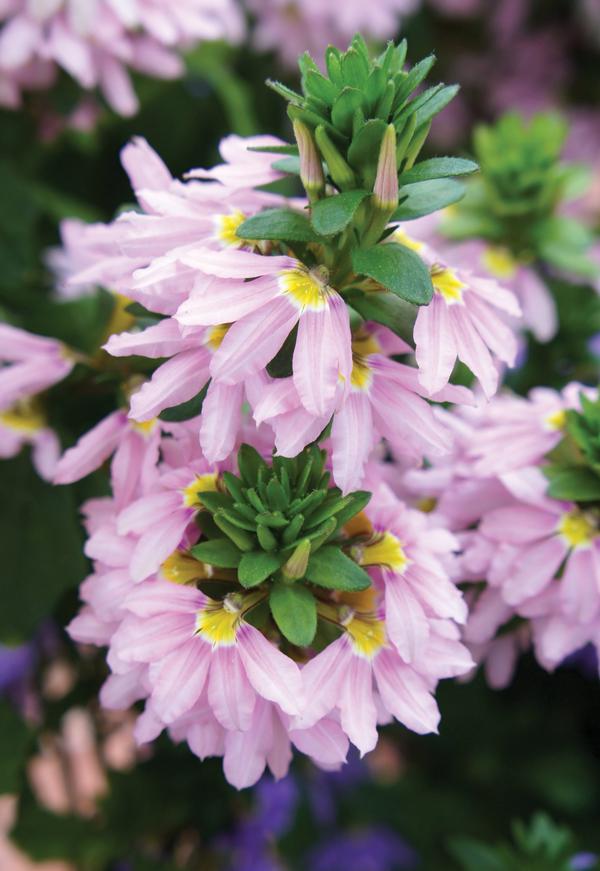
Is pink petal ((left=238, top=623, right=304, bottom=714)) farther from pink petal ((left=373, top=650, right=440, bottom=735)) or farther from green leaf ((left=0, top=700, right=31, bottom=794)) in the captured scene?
green leaf ((left=0, top=700, right=31, bottom=794))

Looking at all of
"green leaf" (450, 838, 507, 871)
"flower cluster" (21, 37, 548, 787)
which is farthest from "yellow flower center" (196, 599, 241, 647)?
"green leaf" (450, 838, 507, 871)

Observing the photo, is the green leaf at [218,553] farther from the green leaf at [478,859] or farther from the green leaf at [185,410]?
the green leaf at [478,859]

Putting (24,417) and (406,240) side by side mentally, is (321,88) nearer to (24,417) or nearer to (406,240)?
(406,240)

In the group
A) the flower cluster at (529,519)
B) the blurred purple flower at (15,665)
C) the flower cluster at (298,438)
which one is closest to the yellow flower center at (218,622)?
the flower cluster at (298,438)

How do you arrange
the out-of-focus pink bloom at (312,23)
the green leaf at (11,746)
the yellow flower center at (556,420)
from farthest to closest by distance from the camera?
the out-of-focus pink bloom at (312,23), the green leaf at (11,746), the yellow flower center at (556,420)

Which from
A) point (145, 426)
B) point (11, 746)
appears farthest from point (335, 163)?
point (11, 746)
